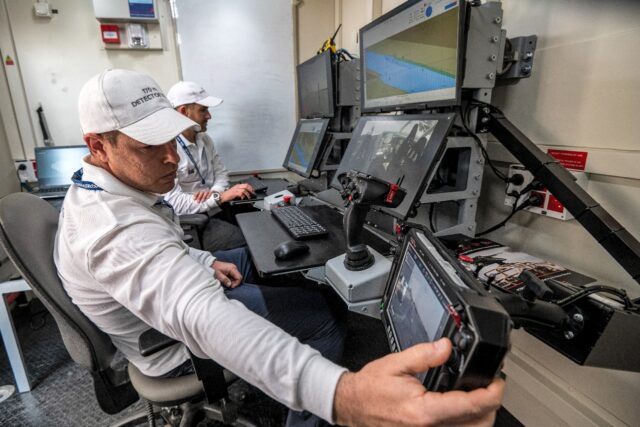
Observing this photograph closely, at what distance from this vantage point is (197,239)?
167 centimetres

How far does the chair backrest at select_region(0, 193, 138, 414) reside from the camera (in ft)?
2.46

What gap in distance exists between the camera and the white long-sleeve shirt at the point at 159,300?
49 centimetres

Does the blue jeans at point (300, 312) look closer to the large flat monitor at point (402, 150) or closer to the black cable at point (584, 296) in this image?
the large flat monitor at point (402, 150)

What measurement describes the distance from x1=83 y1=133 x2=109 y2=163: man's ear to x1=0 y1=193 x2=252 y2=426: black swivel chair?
0.24 metres

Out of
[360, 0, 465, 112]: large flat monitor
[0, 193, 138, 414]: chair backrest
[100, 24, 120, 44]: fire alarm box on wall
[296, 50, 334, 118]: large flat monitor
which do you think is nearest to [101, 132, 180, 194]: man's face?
[0, 193, 138, 414]: chair backrest

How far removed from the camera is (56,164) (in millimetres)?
2232

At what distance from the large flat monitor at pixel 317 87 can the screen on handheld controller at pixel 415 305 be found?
1290mm

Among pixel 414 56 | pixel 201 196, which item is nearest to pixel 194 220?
pixel 201 196

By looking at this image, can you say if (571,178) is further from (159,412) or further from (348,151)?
(159,412)

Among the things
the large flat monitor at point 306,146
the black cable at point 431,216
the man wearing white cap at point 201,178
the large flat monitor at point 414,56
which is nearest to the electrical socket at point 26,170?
the man wearing white cap at point 201,178

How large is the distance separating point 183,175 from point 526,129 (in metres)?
1.96

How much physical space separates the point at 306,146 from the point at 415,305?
1.46m

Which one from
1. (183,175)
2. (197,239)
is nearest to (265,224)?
(197,239)

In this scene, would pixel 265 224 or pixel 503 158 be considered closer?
pixel 503 158
